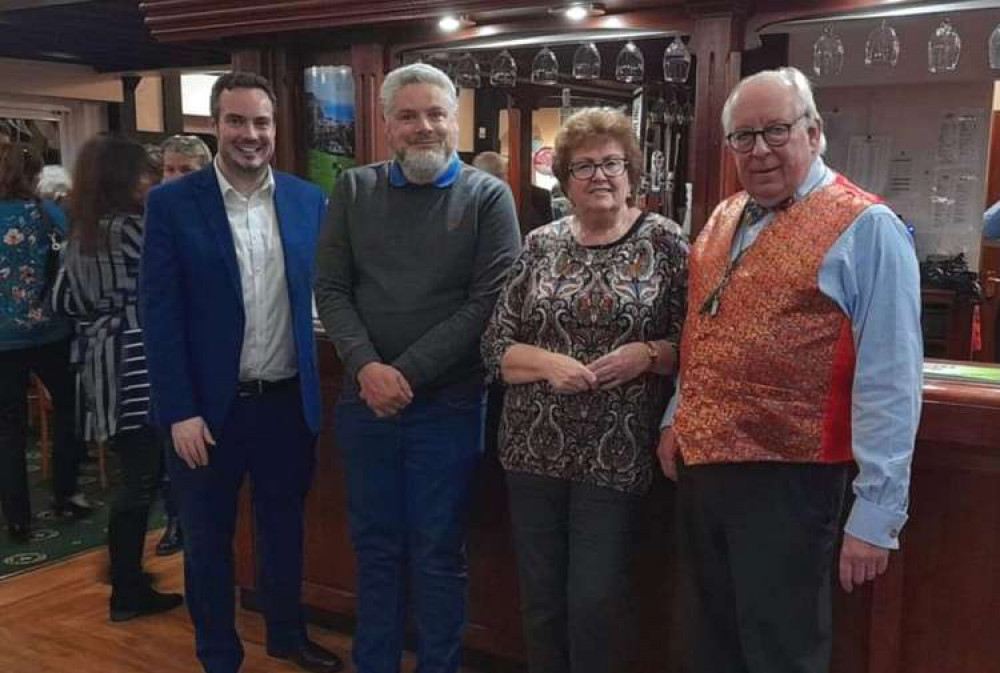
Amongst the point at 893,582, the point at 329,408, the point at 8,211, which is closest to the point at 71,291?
the point at 8,211

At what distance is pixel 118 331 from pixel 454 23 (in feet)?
5.01

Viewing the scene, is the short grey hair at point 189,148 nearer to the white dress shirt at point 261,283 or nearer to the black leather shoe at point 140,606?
the white dress shirt at point 261,283

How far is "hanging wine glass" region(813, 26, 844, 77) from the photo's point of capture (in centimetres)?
302

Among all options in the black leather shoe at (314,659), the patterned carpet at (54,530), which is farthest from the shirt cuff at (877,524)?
the patterned carpet at (54,530)

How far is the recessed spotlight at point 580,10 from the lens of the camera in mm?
2910

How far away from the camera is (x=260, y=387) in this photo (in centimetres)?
246

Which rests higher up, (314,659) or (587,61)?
(587,61)

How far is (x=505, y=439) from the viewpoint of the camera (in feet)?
7.00

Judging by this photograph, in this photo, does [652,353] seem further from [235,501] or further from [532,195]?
[532,195]

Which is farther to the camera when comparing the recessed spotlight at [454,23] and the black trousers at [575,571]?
the recessed spotlight at [454,23]

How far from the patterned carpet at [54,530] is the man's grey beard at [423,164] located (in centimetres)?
248

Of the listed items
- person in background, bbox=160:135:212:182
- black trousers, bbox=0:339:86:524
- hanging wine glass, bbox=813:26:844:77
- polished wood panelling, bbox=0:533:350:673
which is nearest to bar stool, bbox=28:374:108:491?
black trousers, bbox=0:339:86:524

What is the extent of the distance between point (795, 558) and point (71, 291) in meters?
2.53

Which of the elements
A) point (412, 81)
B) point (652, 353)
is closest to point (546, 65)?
point (412, 81)
